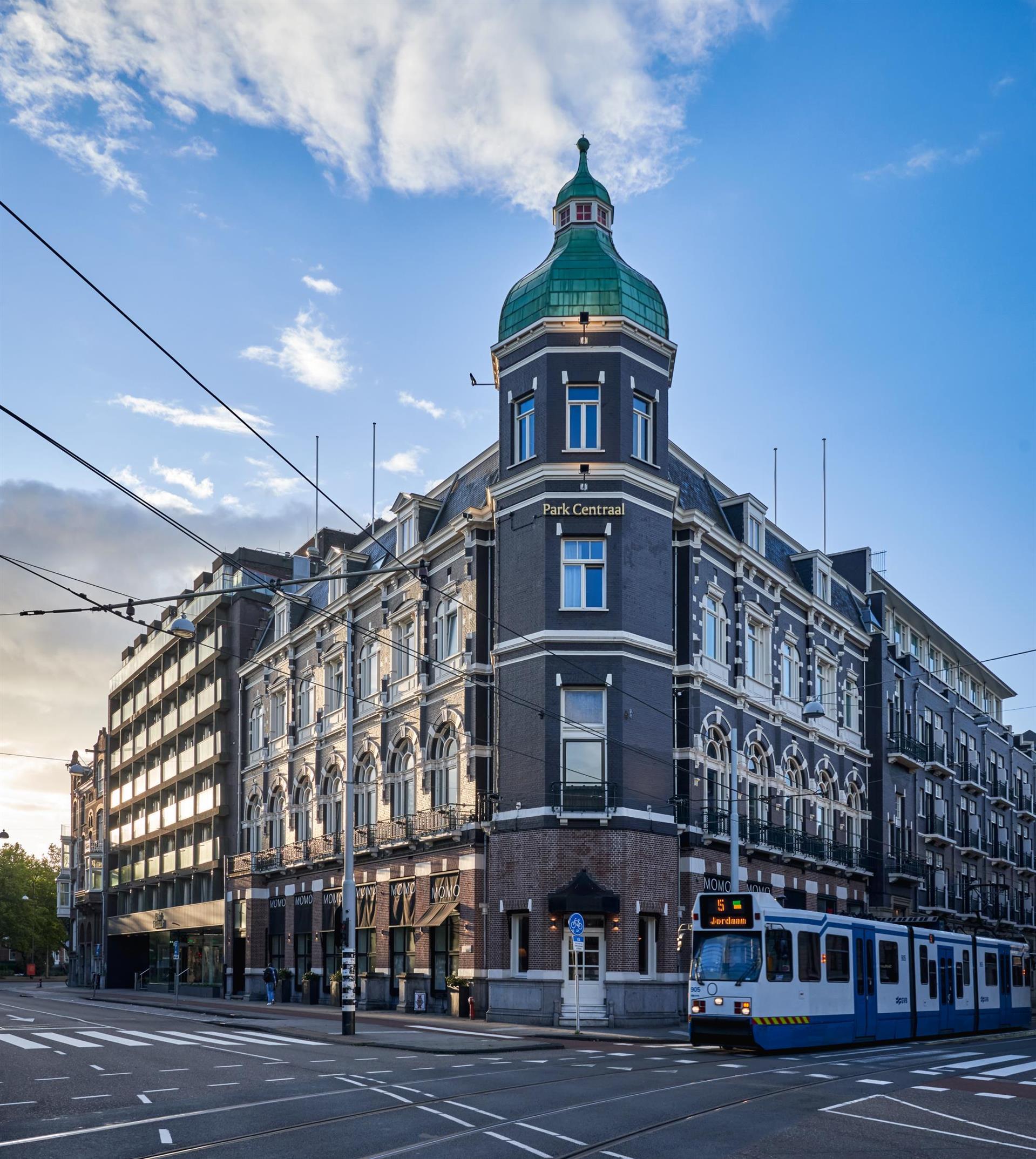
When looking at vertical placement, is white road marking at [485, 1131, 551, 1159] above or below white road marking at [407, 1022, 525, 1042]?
above

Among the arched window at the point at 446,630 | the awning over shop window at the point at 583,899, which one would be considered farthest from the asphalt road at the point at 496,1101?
the arched window at the point at 446,630

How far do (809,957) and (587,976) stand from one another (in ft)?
33.1

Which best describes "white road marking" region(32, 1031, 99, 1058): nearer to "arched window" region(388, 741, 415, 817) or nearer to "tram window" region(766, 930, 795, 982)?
"tram window" region(766, 930, 795, 982)

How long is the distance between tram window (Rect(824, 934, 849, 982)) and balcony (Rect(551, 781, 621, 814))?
8933 millimetres

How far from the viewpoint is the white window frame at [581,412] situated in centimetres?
4081

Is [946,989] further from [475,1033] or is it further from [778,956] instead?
[475,1033]

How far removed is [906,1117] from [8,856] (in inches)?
4869

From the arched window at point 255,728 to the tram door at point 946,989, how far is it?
112 feet

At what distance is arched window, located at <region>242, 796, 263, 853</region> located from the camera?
200ft

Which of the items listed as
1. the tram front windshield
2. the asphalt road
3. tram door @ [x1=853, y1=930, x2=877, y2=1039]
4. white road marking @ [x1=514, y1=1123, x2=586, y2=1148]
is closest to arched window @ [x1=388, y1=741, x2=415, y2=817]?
the asphalt road

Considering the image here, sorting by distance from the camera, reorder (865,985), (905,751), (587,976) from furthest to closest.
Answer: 1. (905,751)
2. (587,976)
3. (865,985)

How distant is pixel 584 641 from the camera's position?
3944 centimetres

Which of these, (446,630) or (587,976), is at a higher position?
(446,630)

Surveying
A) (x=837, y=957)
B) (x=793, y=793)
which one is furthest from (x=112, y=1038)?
(x=793, y=793)
